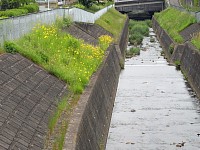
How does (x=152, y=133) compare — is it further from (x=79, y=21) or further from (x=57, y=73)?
(x=79, y=21)

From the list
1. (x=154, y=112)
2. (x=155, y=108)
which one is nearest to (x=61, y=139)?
(x=154, y=112)

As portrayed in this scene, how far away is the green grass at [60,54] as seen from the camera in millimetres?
15961

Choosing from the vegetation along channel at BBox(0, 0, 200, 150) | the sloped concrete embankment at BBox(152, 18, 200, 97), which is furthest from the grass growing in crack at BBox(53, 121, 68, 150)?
the sloped concrete embankment at BBox(152, 18, 200, 97)

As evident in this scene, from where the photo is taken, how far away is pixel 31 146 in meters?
9.77

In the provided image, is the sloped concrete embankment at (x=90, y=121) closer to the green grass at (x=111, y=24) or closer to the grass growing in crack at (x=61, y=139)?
the grass growing in crack at (x=61, y=139)

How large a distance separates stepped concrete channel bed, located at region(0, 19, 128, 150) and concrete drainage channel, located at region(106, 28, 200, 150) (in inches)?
50.9

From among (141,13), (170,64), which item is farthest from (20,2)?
(141,13)

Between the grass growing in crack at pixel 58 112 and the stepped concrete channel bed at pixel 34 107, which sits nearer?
the stepped concrete channel bed at pixel 34 107

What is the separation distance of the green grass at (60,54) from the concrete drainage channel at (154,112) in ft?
8.12

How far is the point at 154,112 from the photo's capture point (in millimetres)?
21109

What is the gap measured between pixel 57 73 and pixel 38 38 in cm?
334

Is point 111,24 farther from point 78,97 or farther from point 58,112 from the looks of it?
point 58,112

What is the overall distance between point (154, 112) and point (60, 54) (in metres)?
5.45

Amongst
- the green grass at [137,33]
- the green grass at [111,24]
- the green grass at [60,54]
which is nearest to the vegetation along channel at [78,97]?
the green grass at [60,54]
